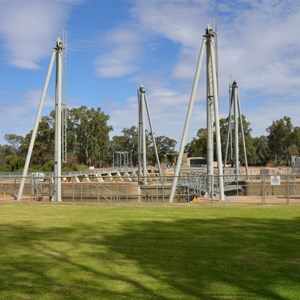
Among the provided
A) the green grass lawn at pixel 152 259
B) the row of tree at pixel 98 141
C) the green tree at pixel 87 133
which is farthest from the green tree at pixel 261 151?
the green grass lawn at pixel 152 259

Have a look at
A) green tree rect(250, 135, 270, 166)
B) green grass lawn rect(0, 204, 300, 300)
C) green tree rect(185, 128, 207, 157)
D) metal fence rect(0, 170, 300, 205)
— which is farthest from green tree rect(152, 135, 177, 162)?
green grass lawn rect(0, 204, 300, 300)

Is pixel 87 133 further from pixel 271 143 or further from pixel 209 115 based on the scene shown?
pixel 209 115

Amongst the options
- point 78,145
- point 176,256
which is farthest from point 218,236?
point 78,145

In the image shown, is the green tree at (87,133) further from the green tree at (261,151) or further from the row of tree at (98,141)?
the green tree at (261,151)

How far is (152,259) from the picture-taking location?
30.2 ft

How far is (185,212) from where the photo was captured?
18938 millimetres

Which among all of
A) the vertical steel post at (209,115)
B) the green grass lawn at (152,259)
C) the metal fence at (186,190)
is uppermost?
the vertical steel post at (209,115)

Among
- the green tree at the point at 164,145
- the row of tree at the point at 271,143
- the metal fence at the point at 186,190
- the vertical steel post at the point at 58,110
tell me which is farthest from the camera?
the green tree at the point at 164,145

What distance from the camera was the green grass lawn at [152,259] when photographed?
6977 mm

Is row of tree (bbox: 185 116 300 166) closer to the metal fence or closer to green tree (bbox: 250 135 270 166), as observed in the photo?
green tree (bbox: 250 135 270 166)

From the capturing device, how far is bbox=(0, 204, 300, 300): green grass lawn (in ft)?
22.9

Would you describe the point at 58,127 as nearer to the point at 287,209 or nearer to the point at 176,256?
the point at 287,209

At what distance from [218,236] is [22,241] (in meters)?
5.12

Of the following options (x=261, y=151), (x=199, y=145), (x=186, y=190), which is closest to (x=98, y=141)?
(x=199, y=145)
